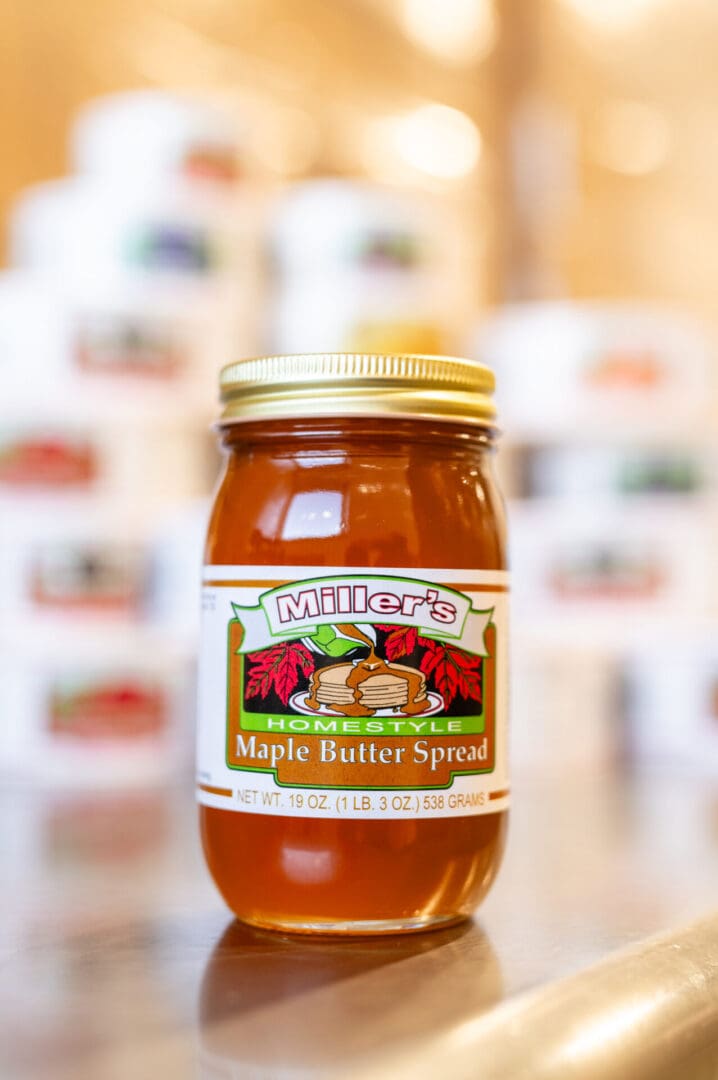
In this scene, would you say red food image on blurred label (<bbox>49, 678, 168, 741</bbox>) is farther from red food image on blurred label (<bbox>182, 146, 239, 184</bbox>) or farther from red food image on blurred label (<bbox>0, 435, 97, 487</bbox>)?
red food image on blurred label (<bbox>182, 146, 239, 184</bbox>)

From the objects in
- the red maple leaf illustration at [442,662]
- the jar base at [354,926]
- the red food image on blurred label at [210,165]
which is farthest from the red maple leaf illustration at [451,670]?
the red food image on blurred label at [210,165]

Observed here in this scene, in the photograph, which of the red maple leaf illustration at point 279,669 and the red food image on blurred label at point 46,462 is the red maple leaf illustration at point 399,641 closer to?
the red maple leaf illustration at point 279,669

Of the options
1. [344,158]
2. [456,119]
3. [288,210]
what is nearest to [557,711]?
[288,210]

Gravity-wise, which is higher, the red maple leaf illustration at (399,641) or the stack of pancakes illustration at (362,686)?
the red maple leaf illustration at (399,641)

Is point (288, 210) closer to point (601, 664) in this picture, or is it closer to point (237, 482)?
point (601, 664)

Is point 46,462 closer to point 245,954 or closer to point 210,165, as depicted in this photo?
point 210,165

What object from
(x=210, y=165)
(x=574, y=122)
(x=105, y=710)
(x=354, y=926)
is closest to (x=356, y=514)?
(x=354, y=926)
